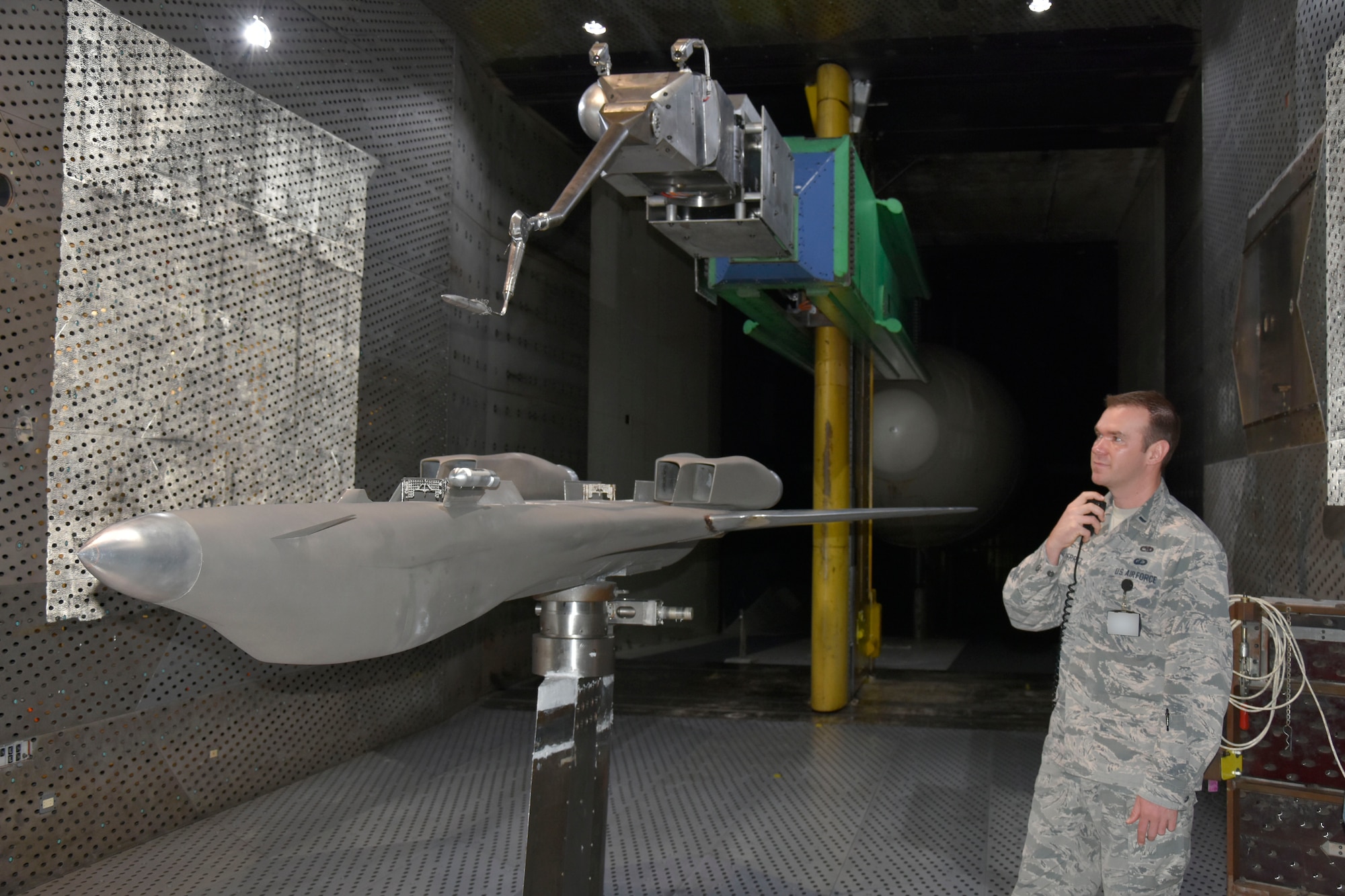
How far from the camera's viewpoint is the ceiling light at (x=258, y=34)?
4.32 meters

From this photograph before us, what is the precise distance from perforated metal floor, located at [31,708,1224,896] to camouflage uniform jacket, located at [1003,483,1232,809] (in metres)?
1.33

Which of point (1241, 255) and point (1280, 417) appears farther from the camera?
point (1241, 255)

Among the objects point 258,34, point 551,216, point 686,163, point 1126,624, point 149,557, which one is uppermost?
point 258,34

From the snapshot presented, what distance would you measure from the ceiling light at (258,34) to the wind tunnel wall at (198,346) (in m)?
0.07

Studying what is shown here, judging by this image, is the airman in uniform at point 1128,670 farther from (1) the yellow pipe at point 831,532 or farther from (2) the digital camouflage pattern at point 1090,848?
(1) the yellow pipe at point 831,532

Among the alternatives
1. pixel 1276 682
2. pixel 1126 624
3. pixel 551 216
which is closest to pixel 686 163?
pixel 551 216

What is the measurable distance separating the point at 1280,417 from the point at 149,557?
4318 mm

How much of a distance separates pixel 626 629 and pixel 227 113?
5.98 metres

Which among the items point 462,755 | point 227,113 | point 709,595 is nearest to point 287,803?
point 462,755

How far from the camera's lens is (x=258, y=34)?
4383 millimetres

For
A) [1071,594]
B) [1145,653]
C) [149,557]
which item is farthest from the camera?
[1071,594]

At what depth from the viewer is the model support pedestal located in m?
1.95

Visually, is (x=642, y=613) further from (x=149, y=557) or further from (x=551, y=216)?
(x=149, y=557)

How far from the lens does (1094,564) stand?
8.07 feet
